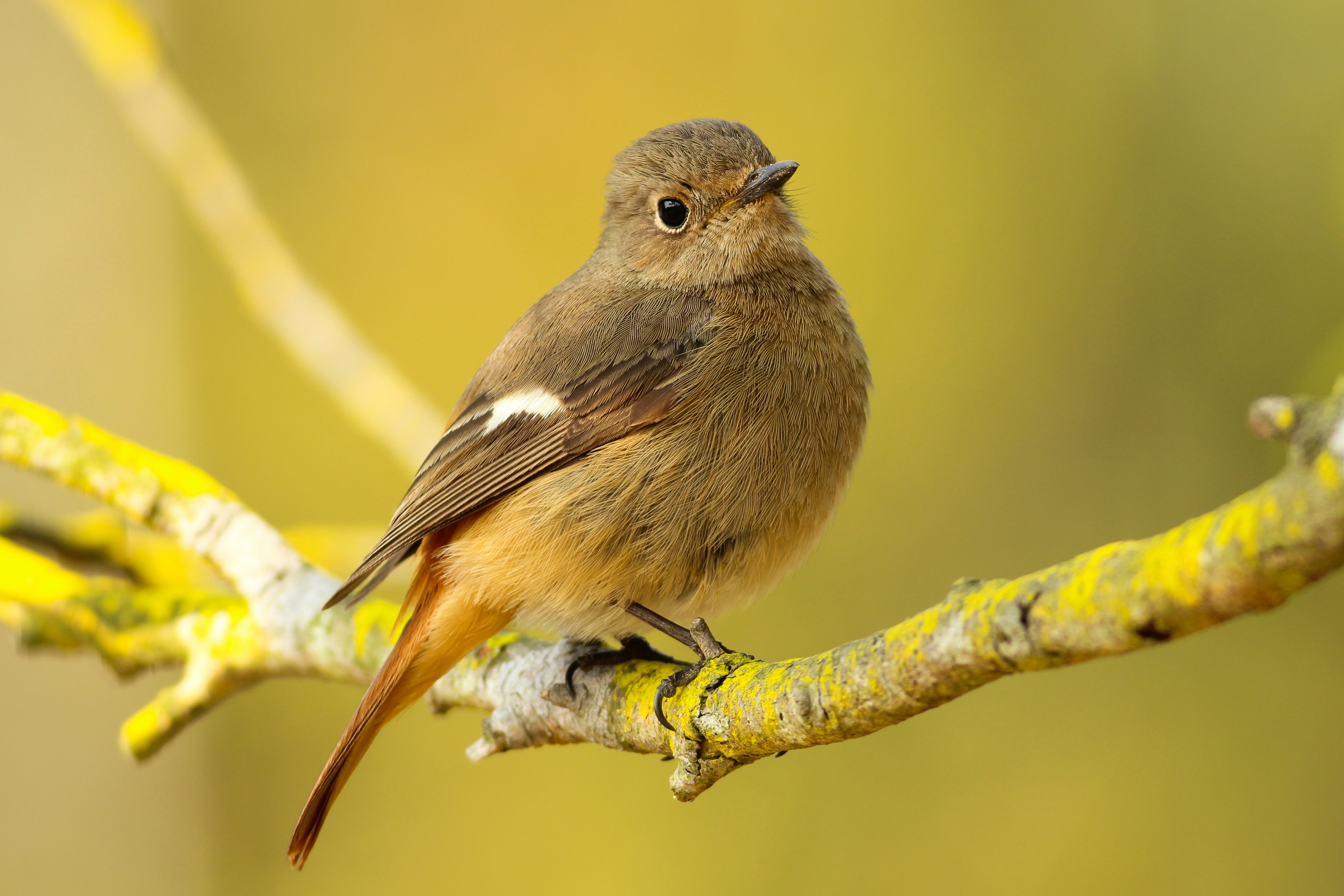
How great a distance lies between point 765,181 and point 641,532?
1111 mm

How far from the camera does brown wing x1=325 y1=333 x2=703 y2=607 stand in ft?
9.89

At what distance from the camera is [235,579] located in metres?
3.64

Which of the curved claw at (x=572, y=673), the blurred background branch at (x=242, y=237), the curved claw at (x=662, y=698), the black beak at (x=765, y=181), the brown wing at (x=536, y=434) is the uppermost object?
the blurred background branch at (x=242, y=237)

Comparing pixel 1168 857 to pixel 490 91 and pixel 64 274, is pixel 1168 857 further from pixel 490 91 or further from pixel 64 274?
pixel 64 274

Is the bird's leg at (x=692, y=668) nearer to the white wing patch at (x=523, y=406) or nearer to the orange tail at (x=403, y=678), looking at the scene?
the orange tail at (x=403, y=678)

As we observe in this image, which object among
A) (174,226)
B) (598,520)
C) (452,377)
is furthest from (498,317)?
(598,520)

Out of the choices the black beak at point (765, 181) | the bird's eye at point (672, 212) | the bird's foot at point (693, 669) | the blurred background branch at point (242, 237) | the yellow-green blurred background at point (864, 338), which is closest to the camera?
the bird's foot at point (693, 669)

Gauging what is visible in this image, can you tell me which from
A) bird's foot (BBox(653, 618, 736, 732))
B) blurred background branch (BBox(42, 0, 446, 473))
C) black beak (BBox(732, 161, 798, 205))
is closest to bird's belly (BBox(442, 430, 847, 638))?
bird's foot (BBox(653, 618, 736, 732))

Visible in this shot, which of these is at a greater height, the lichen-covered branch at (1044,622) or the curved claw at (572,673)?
the curved claw at (572,673)

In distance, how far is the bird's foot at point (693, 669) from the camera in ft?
7.55

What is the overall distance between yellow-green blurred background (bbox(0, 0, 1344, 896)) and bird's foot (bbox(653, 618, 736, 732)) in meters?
3.74

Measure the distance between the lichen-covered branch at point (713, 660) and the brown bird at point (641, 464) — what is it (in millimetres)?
257

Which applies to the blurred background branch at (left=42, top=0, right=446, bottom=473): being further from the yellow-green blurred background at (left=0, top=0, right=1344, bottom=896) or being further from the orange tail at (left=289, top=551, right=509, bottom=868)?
the yellow-green blurred background at (left=0, top=0, right=1344, bottom=896)

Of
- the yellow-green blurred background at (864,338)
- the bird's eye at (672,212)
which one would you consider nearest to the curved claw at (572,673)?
the bird's eye at (672,212)
